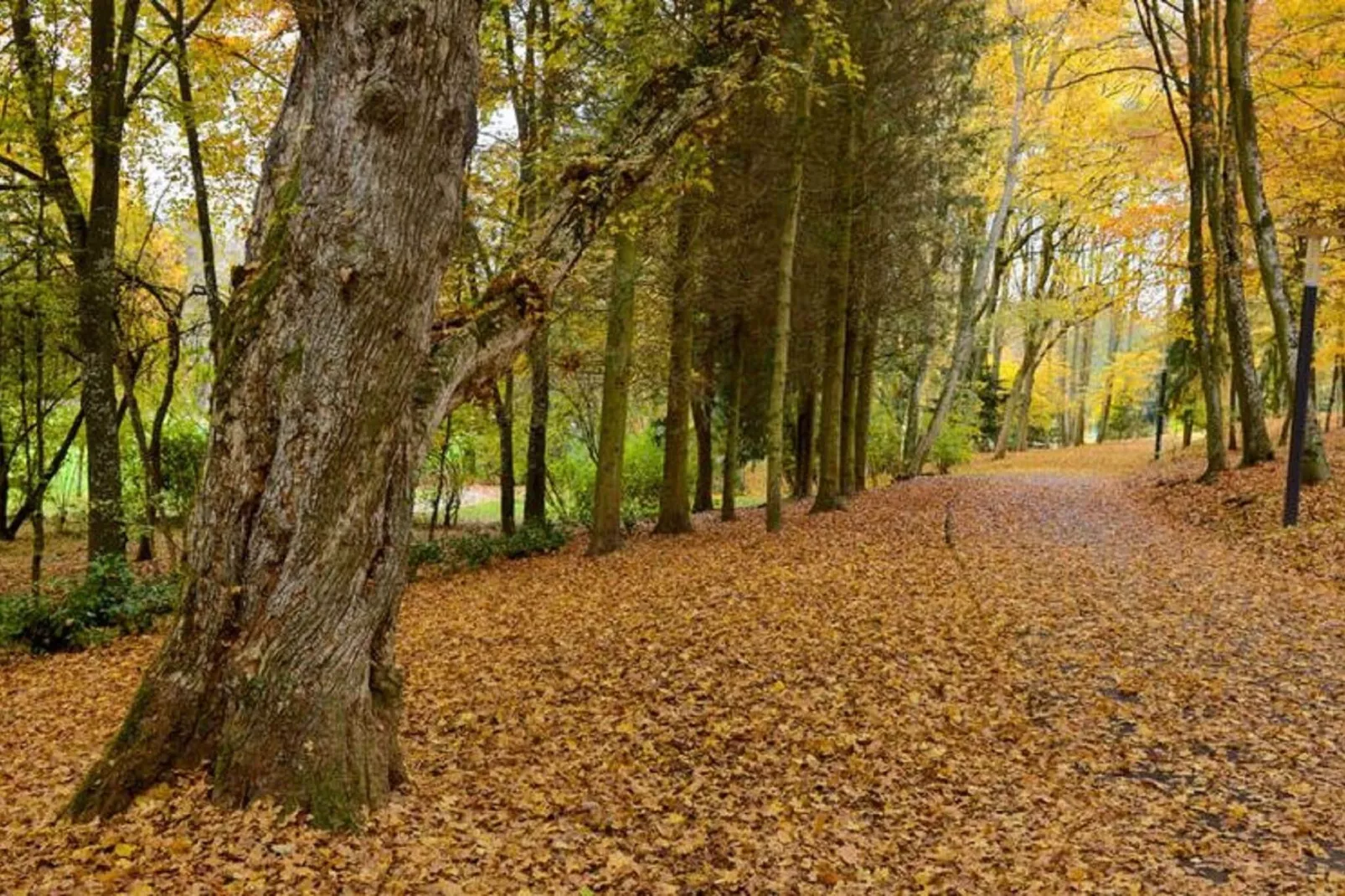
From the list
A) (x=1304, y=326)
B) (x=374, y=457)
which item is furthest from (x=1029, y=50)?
(x=374, y=457)

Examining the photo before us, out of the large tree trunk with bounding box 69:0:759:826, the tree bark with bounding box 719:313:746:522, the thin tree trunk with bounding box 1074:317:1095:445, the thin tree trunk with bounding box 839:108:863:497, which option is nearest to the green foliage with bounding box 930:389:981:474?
the thin tree trunk with bounding box 839:108:863:497

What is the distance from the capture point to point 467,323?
14.8ft

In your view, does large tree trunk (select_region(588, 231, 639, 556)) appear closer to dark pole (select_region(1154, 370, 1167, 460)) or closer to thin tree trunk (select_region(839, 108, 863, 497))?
thin tree trunk (select_region(839, 108, 863, 497))

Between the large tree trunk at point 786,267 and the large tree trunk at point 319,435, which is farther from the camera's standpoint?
the large tree trunk at point 786,267

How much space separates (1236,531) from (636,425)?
15.4 m

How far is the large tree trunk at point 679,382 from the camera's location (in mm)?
12188

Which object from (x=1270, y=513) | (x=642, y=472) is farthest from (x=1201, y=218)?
(x=642, y=472)

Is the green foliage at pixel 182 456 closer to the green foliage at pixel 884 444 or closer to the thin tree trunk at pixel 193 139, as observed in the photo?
the thin tree trunk at pixel 193 139

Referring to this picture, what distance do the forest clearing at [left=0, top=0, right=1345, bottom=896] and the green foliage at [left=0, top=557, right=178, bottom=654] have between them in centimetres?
5

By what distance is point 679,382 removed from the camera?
12.3 metres

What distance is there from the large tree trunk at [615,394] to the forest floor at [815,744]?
7.07 ft

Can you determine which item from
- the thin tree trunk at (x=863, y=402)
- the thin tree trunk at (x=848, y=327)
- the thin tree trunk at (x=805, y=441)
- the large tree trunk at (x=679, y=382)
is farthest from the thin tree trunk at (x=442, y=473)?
the thin tree trunk at (x=863, y=402)

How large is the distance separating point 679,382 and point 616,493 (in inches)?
73.0

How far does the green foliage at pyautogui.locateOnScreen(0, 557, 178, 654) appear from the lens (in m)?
8.77
